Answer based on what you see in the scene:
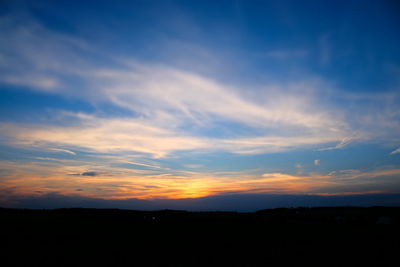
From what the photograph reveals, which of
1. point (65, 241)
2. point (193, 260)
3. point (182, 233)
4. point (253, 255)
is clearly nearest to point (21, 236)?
point (65, 241)

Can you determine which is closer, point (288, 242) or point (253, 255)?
point (253, 255)

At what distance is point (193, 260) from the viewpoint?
2272 centimetres

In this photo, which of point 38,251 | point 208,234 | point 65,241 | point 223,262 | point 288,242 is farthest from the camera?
point 208,234

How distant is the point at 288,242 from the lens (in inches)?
1218

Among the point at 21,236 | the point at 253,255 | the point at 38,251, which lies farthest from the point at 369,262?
the point at 21,236

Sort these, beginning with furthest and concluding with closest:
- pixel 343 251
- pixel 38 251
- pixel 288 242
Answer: pixel 288 242
pixel 343 251
pixel 38 251

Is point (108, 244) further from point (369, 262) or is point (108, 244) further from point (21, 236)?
point (369, 262)

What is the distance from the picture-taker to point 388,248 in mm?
28188

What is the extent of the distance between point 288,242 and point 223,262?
1249cm

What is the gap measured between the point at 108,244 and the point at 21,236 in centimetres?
1186

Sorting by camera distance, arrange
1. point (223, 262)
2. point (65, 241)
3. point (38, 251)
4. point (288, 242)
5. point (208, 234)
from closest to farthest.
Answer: point (223, 262) → point (38, 251) → point (65, 241) → point (288, 242) → point (208, 234)

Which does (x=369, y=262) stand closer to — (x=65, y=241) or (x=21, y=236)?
(x=65, y=241)

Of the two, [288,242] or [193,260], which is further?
[288,242]

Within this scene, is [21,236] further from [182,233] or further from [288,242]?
[288,242]
